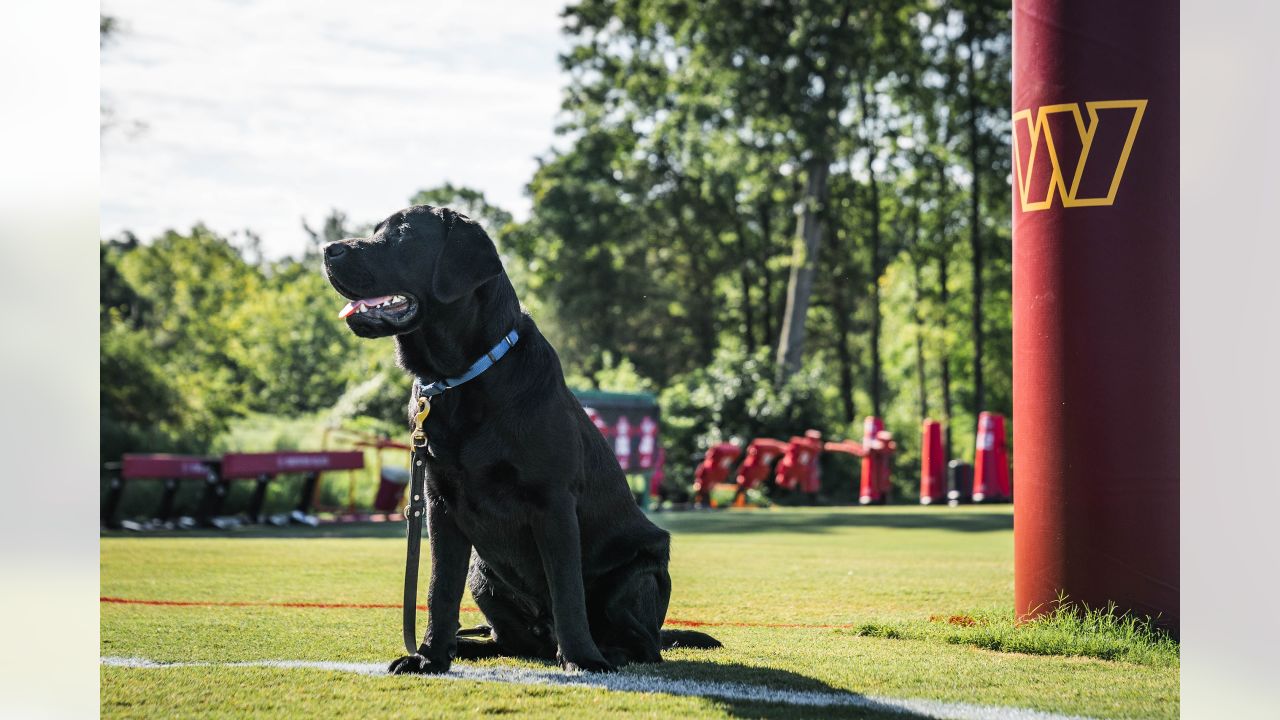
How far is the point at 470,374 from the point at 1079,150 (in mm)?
3074

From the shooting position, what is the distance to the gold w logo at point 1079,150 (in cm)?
566

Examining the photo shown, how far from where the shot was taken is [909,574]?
9.41 meters

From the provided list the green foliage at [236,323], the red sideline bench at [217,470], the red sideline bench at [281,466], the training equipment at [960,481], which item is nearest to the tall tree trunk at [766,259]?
the green foliage at [236,323]

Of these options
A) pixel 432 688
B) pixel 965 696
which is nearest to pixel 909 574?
pixel 965 696

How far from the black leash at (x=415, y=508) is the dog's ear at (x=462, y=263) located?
0.44 m

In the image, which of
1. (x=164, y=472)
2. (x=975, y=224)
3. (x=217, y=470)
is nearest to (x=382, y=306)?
(x=164, y=472)

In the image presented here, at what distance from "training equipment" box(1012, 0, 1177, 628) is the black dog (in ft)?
7.65

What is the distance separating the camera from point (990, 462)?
2184 cm

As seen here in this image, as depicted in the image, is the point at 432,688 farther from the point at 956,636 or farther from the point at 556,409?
the point at 956,636

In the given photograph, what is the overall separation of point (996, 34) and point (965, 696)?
30904 millimetres

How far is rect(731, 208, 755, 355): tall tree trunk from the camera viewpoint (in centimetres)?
3956

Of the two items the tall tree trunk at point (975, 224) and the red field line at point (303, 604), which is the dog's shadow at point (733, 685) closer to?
the red field line at point (303, 604)

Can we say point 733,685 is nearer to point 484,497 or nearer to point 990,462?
point 484,497
